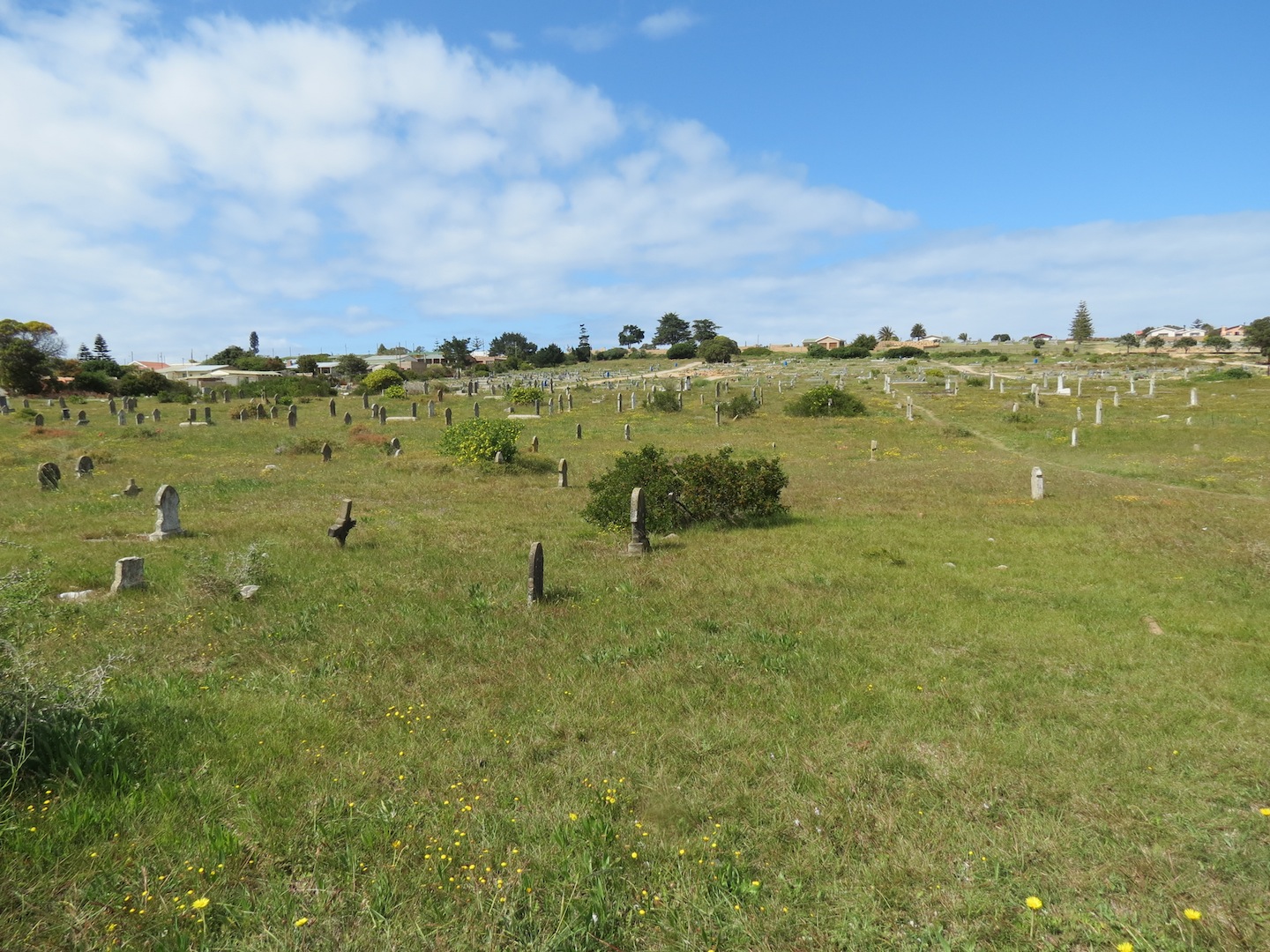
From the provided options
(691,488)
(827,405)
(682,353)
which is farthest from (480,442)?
(682,353)

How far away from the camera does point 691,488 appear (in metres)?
15.9

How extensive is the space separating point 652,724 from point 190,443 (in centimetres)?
2943

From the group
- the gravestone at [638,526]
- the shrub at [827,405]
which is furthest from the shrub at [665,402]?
the gravestone at [638,526]

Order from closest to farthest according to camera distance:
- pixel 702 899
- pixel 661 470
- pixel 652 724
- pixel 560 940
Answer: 1. pixel 560 940
2. pixel 702 899
3. pixel 652 724
4. pixel 661 470

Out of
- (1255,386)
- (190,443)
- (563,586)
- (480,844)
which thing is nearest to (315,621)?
(563,586)

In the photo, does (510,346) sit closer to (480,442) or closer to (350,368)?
(350,368)

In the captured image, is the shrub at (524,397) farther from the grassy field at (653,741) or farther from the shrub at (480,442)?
the grassy field at (653,741)

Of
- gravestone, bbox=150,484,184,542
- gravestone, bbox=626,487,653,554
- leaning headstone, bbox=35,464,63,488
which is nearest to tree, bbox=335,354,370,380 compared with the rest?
leaning headstone, bbox=35,464,63,488

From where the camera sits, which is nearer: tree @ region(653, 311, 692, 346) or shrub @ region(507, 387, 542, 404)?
shrub @ region(507, 387, 542, 404)

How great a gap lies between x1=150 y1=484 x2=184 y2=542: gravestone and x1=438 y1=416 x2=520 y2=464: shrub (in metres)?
10.9

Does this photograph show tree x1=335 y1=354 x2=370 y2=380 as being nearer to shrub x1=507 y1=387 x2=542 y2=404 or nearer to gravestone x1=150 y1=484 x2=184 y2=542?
shrub x1=507 y1=387 x2=542 y2=404

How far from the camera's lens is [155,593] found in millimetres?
10016

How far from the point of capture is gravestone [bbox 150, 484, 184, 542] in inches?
520

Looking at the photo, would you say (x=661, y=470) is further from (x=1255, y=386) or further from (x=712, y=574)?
(x=1255, y=386)
